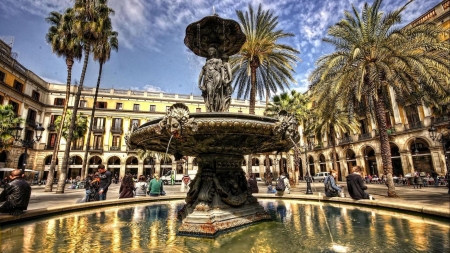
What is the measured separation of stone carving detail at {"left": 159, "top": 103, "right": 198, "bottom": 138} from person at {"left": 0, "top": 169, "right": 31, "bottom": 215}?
11.3ft

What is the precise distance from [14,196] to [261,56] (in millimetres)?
16009

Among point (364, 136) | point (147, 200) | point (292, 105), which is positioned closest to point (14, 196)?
point (147, 200)

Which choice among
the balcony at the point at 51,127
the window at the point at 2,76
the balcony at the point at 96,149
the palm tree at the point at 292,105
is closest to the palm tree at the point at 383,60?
the palm tree at the point at 292,105

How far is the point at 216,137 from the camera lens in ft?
15.0

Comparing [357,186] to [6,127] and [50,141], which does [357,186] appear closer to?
[6,127]

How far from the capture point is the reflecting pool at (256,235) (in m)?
3.23

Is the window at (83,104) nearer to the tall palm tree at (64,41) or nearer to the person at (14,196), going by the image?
the tall palm tree at (64,41)

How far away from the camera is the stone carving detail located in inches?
156

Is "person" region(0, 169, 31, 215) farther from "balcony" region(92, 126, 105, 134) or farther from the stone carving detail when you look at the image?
"balcony" region(92, 126, 105, 134)

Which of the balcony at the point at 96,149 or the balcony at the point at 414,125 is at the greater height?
the balcony at the point at 414,125

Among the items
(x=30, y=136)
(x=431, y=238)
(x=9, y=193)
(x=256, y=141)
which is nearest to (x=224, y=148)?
(x=256, y=141)

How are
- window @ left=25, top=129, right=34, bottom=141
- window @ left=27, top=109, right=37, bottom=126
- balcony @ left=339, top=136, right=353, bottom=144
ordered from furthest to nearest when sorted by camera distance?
1. window @ left=27, top=109, right=37, bottom=126
2. balcony @ left=339, top=136, right=353, bottom=144
3. window @ left=25, top=129, right=34, bottom=141

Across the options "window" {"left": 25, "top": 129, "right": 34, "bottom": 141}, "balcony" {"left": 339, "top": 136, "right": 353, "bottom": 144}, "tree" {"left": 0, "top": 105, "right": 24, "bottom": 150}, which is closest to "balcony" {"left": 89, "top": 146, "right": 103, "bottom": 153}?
"window" {"left": 25, "top": 129, "right": 34, "bottom": 141}

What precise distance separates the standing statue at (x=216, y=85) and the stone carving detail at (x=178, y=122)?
70.1 inches
